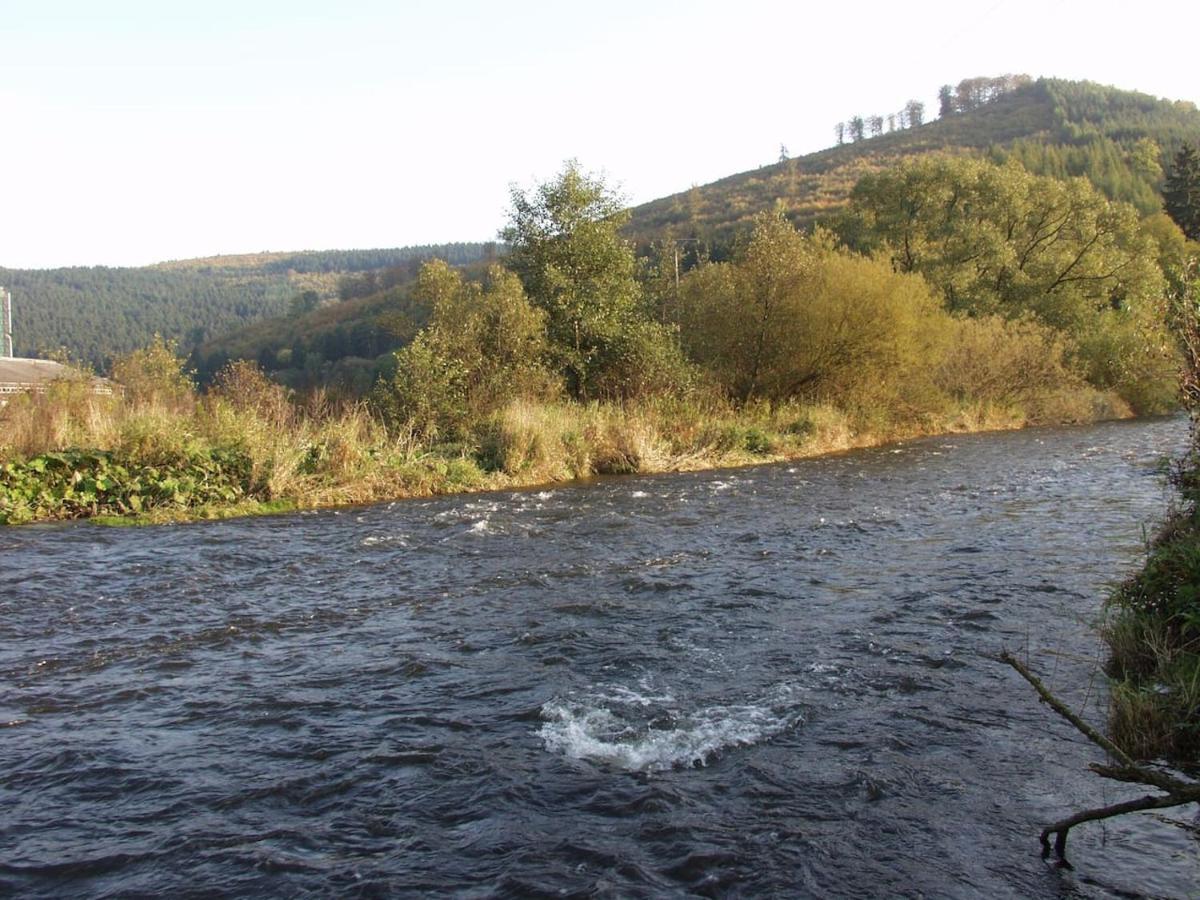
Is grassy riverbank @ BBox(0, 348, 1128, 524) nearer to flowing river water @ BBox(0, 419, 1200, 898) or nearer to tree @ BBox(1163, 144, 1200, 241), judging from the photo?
flowing river water @ BBox(0, 419, 1200, 898)

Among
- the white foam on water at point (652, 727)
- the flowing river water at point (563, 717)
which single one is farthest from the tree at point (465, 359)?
the white foam on water at point (652, 727)

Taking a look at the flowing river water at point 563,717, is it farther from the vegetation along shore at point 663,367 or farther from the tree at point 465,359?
the tree at point 465,359

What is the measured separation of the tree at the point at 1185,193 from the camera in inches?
2454

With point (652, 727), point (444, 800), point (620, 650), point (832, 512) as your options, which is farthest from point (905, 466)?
point (444, 800)

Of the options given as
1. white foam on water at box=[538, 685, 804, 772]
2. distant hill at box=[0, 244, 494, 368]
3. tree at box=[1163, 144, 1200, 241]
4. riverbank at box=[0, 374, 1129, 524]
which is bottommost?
white foam on water at box=[538, 685, 804, 772]

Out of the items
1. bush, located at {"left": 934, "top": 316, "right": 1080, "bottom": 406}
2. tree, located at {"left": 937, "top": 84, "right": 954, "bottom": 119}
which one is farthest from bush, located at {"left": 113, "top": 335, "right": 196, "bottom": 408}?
tree, located at {"left": 937, "top": 84, "right": 954, "bottom": 119}

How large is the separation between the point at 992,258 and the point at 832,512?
29.1 metres

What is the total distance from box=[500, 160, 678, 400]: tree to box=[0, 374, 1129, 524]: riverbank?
2.21 metres

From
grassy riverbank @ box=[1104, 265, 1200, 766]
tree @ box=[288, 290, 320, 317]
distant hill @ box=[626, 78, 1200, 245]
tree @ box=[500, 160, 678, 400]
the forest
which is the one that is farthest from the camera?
tree @ box=[288, 290, 320, 317]

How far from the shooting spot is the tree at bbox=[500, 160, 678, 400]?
25.4m

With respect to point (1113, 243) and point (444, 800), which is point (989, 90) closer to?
point (1113, 243)

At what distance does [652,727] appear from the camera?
6039 millimetres

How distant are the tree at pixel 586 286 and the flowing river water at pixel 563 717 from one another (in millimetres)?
13174

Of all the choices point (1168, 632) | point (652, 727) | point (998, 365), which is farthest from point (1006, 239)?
point (652, 727)
